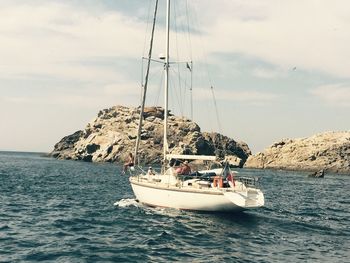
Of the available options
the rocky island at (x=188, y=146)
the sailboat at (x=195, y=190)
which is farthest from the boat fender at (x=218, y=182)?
the rocky island at (x=188, y=146)

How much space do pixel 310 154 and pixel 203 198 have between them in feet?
300

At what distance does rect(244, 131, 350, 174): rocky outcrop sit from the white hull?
86022 millimetres

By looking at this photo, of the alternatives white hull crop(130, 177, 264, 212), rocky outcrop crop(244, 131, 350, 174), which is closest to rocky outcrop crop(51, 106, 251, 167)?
rocky outcrop crop(244, 131, 350, 174)

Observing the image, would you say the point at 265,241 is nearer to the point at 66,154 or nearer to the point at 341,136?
the point at 341,136

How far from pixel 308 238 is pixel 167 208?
33.5ft

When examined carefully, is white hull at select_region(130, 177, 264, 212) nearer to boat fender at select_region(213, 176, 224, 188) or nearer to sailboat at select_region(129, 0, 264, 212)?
sailboat at select_region(129, 0, 264, 212)

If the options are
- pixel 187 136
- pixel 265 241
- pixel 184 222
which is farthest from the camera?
pixel 187 136

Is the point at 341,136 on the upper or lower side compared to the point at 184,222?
upper

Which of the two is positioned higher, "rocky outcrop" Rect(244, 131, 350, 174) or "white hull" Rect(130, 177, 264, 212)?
"rocky outcrop" Rect(244, 131, 350, 174)

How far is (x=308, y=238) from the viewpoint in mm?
22094

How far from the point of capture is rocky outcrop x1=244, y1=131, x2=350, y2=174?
10688 centimetres

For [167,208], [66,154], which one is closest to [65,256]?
[167,208]

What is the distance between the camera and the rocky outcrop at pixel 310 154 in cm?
10688

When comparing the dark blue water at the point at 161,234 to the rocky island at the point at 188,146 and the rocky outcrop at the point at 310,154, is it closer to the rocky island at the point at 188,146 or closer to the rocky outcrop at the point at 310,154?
the rocky island at the point at 188,146
